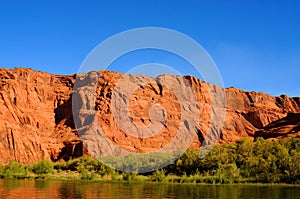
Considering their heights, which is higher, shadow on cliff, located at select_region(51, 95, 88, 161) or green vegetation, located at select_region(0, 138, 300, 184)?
shadow on cliff, located at select_region(51, 95, 88, 161)

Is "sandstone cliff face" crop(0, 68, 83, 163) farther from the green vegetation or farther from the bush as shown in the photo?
the green vegetation

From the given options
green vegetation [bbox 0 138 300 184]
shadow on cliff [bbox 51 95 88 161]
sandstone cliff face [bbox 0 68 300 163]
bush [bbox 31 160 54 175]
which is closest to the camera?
green vegetation [bbox 0 138 300 184]

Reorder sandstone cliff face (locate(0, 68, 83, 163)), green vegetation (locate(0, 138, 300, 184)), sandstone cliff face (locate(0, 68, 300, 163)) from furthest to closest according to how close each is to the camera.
A: sandstone cliff face (locate(0, 68, 300, 163)) → sandstone cliff face (locate(0, 68, 83, 163)) → green vegetation (locate(0, 138, 300, 184))

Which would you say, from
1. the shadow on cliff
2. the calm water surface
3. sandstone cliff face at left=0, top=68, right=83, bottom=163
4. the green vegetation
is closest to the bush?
the green vegetation

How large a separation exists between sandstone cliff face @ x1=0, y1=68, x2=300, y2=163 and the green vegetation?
91.0 ft

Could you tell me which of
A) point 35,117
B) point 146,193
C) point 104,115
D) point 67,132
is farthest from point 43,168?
point 146,193

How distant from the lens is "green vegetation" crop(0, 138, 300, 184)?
235 feet

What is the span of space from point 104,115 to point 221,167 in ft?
260

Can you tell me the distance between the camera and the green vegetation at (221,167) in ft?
235

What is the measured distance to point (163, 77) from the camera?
613 feet

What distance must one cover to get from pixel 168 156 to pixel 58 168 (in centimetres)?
3390

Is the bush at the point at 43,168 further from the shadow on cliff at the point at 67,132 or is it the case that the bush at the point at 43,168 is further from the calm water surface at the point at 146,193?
the calm water surface at the point at 146,193

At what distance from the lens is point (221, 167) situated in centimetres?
7962

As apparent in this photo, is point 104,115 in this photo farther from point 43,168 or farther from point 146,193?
point 146,193
